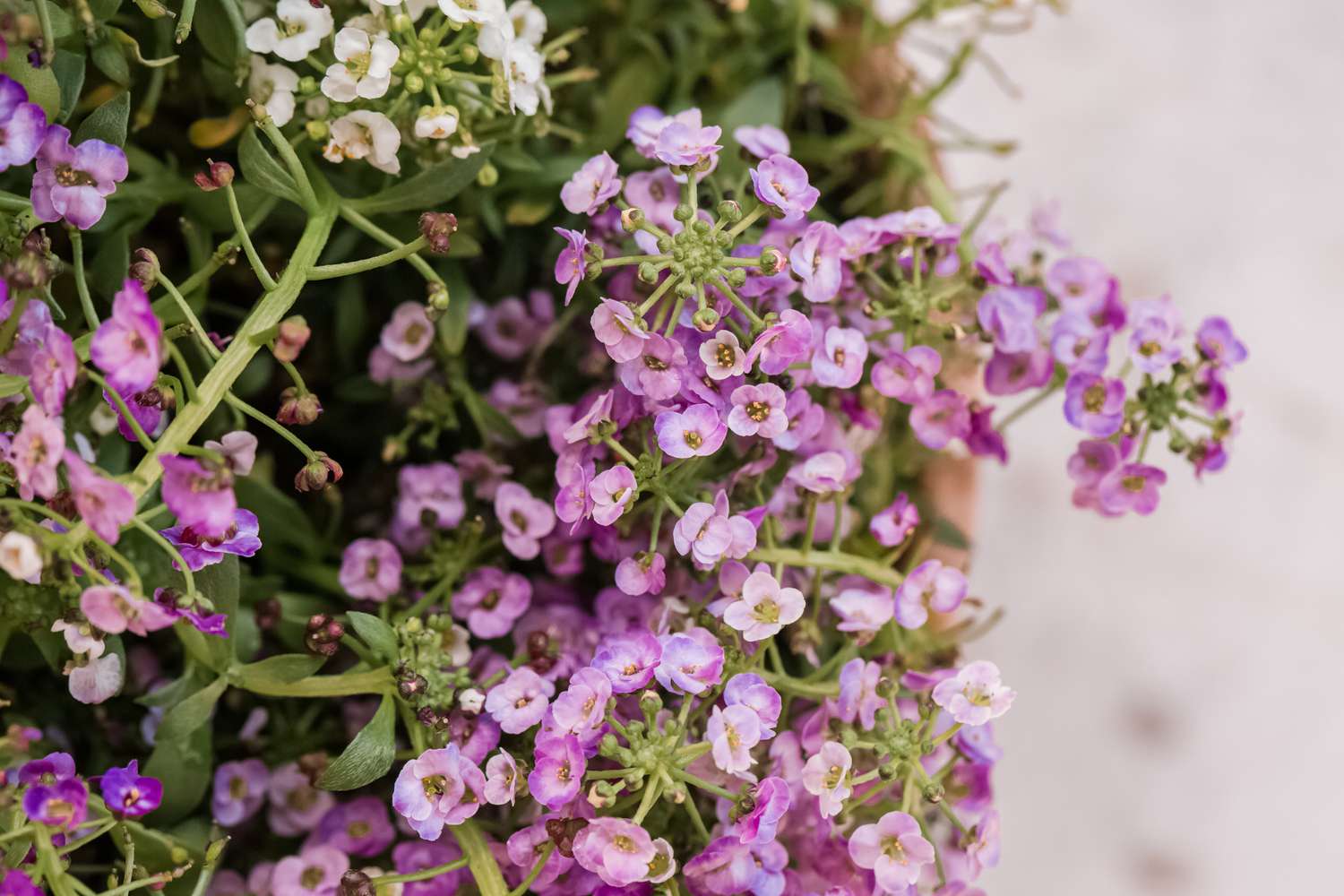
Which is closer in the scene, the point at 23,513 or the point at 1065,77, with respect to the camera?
the point at 23,513

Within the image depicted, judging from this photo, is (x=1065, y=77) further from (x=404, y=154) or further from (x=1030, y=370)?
(x=404, y=154)

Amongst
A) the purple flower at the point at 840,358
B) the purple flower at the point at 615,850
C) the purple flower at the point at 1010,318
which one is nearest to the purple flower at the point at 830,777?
the purple flower at the point at 615,850

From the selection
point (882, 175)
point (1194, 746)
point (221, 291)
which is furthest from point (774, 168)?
point (1194, 746)

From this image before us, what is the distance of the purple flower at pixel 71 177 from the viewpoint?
2.46 feet

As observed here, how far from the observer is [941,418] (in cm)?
93

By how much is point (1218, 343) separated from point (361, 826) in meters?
0.73

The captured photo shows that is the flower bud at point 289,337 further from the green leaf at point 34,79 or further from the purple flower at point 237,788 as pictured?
the purple flower at point 237,788

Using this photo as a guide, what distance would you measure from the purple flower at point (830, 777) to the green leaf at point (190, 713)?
1.29 ft

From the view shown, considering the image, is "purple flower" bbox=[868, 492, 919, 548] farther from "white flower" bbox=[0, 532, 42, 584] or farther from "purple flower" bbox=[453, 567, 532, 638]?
"white flower" bbox=[0, 532, 42, 584]

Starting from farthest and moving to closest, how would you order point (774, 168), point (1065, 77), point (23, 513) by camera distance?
point (1065, 77) < point (774, 168) < point (23, 513)

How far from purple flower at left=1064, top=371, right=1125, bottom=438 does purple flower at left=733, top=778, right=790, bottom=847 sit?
0.35 m

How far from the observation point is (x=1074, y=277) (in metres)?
0.99

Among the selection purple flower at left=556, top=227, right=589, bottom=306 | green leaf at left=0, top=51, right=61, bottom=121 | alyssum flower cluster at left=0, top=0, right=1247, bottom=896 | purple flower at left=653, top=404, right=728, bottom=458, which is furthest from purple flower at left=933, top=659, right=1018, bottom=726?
green leaf at left=0, top=51, right=61, bottom=121

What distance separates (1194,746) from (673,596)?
1.09m
